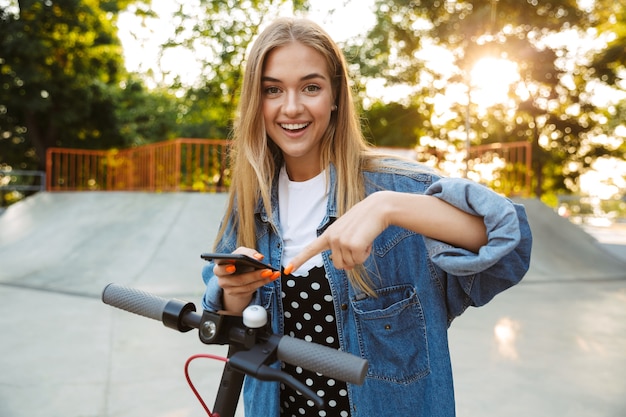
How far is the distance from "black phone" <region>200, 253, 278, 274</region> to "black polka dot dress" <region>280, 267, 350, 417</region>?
0.35 meters

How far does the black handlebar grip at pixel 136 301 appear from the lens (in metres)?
1.02

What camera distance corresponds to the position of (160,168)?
35.6ft

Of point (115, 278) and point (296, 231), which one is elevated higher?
point (296, 231)

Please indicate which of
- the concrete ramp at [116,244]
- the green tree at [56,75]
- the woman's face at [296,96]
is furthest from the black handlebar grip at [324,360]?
the green tree at [56,75]

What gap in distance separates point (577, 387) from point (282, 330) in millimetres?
2919

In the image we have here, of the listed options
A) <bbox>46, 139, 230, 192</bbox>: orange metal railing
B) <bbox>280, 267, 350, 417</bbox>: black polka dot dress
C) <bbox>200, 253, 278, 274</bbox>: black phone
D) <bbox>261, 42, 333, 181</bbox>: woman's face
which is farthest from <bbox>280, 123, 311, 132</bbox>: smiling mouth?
<bbox>46, 139, 230, 192</bbox>: orange metal railing

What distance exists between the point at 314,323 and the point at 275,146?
516 mm

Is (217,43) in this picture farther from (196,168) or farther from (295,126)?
(295,126)

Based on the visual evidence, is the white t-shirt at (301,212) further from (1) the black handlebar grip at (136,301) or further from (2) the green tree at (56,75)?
(2) the green tree at (56,75)

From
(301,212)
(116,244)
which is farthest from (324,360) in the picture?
(116,244)

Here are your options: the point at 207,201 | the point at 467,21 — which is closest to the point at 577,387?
the point at 207,201

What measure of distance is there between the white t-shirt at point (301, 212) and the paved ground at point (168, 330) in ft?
6.94

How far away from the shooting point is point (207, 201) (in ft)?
26.9

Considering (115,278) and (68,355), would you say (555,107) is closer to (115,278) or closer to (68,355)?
(115,278)
